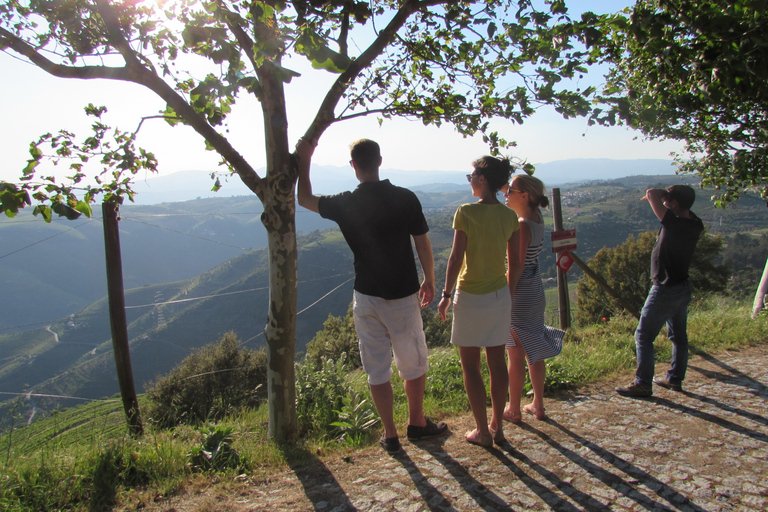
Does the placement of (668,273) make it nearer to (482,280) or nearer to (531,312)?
(531,312)

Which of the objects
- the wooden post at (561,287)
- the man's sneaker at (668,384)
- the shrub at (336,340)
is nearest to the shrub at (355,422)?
the man's sneaker at (668,384)

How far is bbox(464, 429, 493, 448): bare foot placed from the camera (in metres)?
2.94

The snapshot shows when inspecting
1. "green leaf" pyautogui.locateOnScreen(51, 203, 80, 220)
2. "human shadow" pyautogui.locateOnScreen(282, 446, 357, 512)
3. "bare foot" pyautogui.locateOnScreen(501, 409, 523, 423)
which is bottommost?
"bare foot" pyautogui.locateOnScreen(501, 409, 523, 423)

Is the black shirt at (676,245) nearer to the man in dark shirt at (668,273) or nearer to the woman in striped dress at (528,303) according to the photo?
the man in dark shirt at (668,273)

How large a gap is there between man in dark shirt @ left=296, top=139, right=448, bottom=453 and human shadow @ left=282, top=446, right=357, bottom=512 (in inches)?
17.9

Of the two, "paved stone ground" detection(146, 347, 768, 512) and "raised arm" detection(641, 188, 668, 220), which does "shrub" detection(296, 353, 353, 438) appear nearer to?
"paved stone ground" detection(146, 347, 768, 512)

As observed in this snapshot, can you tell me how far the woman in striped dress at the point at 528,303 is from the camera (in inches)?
127

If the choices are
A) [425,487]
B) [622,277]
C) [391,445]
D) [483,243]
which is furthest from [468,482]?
[622,277]

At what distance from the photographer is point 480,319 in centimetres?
284

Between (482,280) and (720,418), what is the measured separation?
230 centimetres

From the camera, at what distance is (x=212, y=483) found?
2660 millimetres

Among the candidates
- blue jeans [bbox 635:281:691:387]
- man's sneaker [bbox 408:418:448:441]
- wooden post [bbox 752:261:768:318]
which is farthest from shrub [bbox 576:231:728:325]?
man's sneaker [bbox 408:418:448:441]

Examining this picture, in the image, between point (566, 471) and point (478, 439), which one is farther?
point (478, 439)

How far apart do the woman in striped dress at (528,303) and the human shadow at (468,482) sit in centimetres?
71
